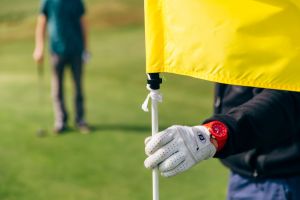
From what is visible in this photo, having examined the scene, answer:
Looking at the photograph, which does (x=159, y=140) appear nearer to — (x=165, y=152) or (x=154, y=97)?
(x=165, y=152)

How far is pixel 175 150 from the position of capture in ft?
7.93

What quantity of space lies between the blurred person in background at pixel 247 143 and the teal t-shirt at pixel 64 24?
3.81m

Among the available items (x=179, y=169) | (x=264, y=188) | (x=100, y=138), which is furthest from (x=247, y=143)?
(x=100, y=138)

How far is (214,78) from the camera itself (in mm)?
2607

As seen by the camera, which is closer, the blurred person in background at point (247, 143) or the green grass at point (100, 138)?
the blurred person in background at point (247, 143)

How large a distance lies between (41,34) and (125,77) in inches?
122

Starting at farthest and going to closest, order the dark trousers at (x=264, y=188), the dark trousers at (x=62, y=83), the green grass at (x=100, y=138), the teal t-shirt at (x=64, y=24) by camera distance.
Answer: the dark trousers at (x=62, y=83) → the teal t-shirt at (x=64, y=24) → the green grass at (x=100, y=138) → the dark trousers at (x=264, y=188)

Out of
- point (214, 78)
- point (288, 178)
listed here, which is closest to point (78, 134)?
point (288, 178)

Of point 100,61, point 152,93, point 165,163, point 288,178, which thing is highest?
point 152,93

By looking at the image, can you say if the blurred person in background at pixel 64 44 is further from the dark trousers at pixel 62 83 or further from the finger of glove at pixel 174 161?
the finger of glove at pixel 174 161

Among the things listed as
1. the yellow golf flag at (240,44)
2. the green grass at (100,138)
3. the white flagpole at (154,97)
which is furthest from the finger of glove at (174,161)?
the green grass at (100,138)

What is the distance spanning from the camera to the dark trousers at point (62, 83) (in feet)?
23.2

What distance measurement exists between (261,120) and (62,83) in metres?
4.86

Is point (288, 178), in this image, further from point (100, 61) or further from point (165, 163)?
point (100, 61)
